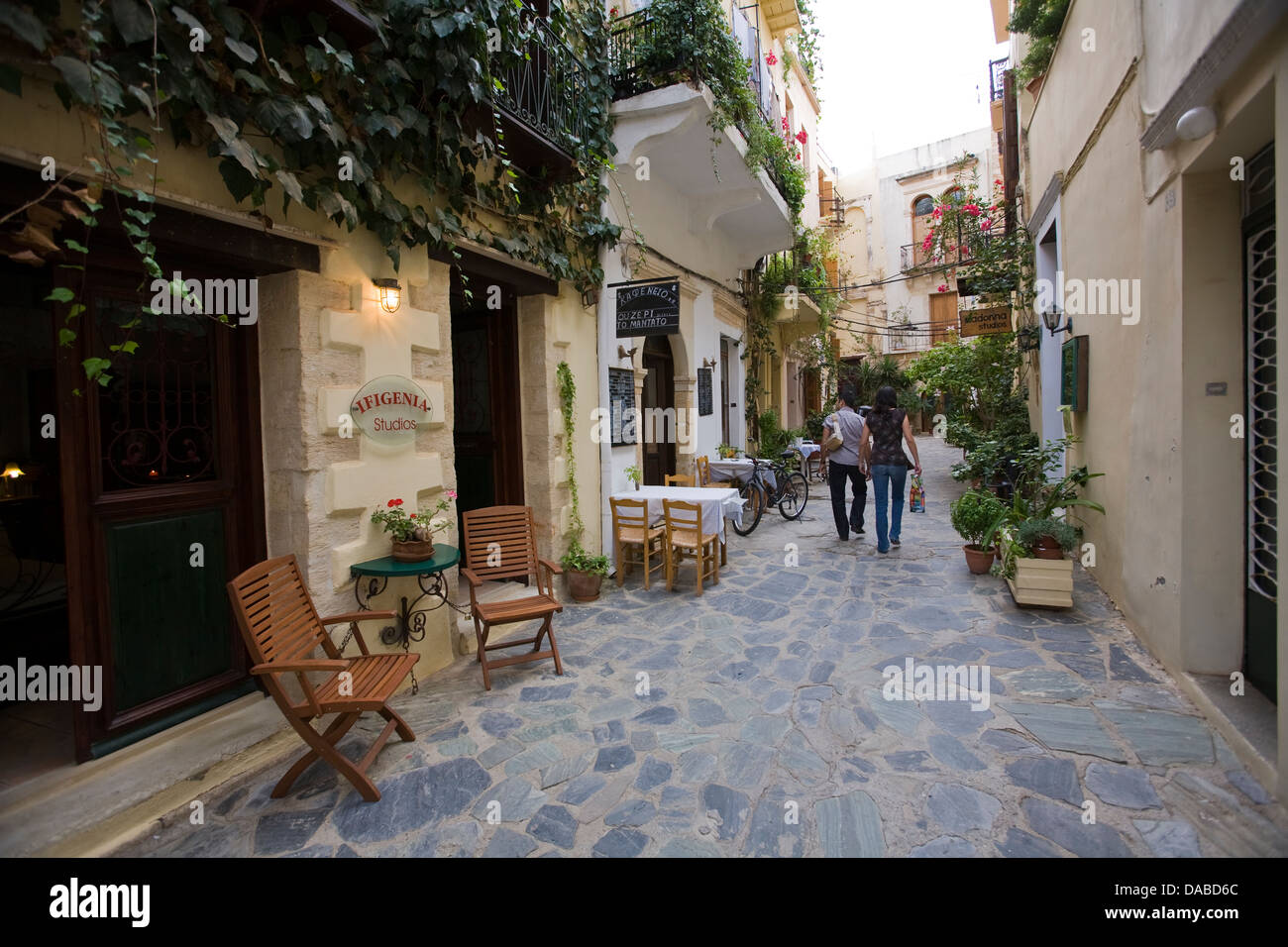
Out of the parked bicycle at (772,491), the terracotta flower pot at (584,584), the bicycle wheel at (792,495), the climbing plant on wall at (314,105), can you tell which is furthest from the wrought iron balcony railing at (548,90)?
the bicycle wheel at (792,495)

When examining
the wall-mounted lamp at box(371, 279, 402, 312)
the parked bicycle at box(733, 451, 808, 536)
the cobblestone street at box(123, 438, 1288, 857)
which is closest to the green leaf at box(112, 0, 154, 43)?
the wall-mounted lamp at box(371, 279, 402, 312)

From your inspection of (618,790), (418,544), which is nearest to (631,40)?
(418,544)

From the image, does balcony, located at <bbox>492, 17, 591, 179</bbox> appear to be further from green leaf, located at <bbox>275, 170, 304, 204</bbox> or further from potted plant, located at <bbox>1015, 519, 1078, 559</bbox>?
potted plant, located at <bbox>1015, 519, 1078, 559</bbox>

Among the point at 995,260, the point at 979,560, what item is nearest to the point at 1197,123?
the point at 979,560

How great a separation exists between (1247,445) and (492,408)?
17.2 feet

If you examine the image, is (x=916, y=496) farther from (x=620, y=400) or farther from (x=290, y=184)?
(x=290, y=184)

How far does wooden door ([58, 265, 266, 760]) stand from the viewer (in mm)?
2859

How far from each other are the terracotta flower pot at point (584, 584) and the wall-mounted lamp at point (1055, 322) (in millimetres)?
5060

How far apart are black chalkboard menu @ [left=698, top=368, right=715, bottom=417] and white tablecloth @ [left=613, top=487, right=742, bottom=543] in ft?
7.42

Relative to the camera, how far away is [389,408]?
3.90 meters

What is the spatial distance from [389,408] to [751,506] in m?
6.34

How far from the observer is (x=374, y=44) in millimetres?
3424

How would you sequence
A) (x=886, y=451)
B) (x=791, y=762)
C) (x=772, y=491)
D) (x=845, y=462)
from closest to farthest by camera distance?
(x=791, y=762)
(x=886, y=451)
(x=845, y=462)
(x=772, y=491)

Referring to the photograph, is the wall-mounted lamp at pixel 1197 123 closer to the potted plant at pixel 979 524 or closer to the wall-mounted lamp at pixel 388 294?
the potted plant at pixel 979 524
